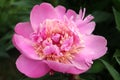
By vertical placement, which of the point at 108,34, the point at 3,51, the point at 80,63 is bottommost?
the point at 3,51

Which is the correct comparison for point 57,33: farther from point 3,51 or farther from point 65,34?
point 3,51

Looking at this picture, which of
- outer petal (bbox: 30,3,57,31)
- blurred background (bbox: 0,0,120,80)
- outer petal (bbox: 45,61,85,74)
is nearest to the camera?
outer petal (bbox: 45,61,85,74)

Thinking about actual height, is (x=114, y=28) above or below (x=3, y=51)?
above

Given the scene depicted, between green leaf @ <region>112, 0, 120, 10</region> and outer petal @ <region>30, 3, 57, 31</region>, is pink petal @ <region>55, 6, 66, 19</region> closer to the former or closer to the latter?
outer petal @ <region>30, 3, 57, 31</region>

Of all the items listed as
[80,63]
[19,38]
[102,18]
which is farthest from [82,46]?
[102,18]

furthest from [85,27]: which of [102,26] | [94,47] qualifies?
[102,26]

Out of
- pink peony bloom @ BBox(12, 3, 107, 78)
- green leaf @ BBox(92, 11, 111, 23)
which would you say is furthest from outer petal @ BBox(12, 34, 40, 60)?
green leaf @ BBox(92, 11, 111, 23)

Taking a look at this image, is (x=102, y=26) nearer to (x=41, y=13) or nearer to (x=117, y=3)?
(x=117, y=3)
